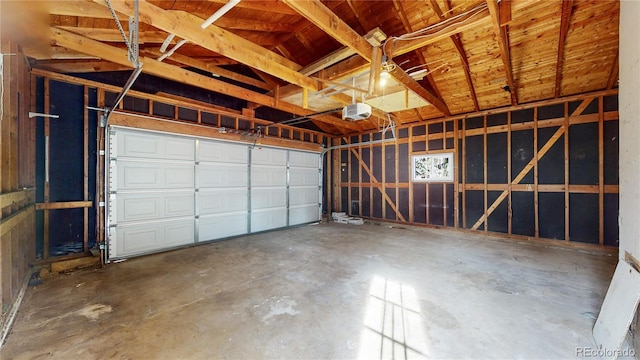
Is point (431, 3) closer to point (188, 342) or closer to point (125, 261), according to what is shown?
point (188, 342)

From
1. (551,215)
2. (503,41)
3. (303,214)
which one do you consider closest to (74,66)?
(303,214)

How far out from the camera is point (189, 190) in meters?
5.35

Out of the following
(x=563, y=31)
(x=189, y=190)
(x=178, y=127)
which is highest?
(x=563, y=31)

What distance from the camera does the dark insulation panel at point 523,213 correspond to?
5.60 metres

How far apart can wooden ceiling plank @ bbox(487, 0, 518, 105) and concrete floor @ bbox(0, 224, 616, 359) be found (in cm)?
351

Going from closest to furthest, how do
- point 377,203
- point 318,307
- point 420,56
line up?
point 318,307 → point 420,56 → point 377,203

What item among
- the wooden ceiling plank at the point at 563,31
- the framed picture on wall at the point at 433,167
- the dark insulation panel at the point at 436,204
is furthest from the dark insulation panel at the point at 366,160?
the wooden ceiling plank at the point at 563,31

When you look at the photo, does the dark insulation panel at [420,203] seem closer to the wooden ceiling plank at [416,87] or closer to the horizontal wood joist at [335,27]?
the wooden ceiling plank at [416,87]

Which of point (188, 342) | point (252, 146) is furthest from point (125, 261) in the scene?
point (252, 146)

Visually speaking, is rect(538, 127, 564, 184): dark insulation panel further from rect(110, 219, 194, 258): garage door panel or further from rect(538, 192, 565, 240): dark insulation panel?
rect(110, 219, 194, 258): garage door panel

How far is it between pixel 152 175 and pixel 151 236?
124 cm

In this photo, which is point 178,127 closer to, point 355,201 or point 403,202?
point 355,201

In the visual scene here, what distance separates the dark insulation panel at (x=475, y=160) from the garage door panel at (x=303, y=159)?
4.56 metres

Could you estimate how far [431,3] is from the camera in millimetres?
3580
